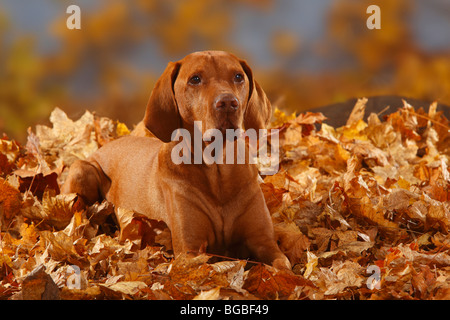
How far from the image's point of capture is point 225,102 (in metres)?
2.76

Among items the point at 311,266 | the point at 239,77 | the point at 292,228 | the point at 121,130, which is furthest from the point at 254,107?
the point at 121,130

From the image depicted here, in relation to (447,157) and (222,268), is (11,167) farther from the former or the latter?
(447,157)

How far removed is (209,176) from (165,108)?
0.46m

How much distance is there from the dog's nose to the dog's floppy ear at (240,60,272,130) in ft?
1.39

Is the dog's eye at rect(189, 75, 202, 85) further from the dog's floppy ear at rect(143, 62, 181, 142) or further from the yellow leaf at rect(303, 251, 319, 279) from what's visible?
the yellow leaf at rect(303, 251, 319, 279)

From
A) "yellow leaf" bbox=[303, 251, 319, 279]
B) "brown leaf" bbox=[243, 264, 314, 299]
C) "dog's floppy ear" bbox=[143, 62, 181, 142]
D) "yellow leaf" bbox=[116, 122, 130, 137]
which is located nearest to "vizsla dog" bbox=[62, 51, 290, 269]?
"dog's floppy ear" bbox=[143, 62, 181, 142]

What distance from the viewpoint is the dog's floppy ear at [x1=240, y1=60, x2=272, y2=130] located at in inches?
126

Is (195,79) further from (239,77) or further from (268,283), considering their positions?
(268,283)

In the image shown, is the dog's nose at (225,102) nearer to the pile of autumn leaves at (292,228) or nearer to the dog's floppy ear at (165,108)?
the dog's floppy ear at (165,108)

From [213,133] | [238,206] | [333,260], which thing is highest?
[213,133]

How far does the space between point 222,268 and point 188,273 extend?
190 millimetres

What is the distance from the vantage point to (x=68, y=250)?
2.95m
